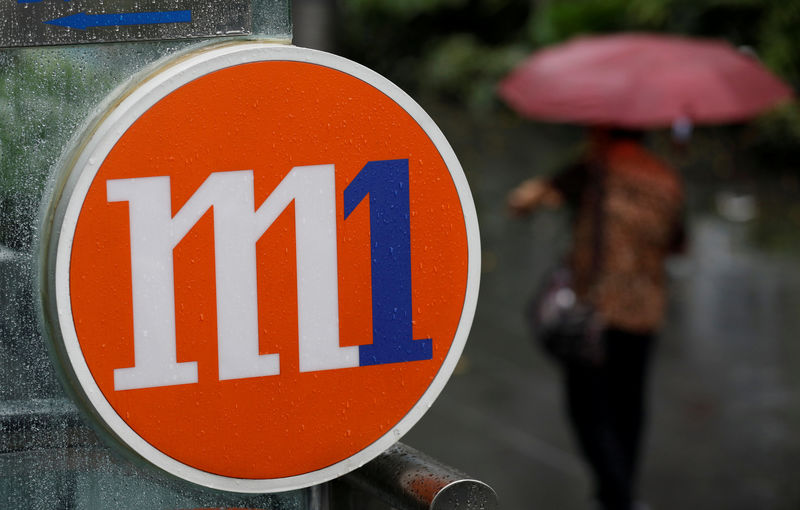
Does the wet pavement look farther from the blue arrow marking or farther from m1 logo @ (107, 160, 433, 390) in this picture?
the blue arrow marking

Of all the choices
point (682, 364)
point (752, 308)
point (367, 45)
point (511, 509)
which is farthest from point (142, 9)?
point (367, 45)

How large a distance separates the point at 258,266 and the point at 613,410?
12.3 ft

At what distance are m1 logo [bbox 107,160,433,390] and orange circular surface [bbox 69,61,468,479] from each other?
0.04 feet

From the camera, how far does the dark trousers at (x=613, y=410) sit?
Answer: 522 cm

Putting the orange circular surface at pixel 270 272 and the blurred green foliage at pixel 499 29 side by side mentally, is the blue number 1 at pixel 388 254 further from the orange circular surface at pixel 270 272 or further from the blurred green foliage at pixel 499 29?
the blurred green foliage at pixel 499 29

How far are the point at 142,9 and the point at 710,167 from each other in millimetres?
12040

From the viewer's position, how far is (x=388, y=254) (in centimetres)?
189

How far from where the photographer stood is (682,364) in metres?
7.65

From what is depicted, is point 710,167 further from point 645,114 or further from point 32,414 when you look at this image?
point 32,414

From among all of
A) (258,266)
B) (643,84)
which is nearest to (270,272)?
(258,266)

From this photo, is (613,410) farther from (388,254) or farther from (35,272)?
(35,272)

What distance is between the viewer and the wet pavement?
235 inches

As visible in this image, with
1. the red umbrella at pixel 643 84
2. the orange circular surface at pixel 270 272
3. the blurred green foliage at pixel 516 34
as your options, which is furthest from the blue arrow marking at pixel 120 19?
the blurred green foliage at pixel 516 34

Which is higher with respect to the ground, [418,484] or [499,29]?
[499,29]
